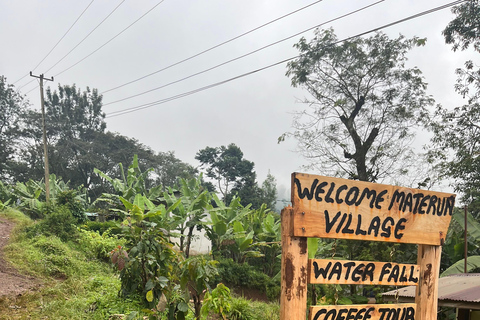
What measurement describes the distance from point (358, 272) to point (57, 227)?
9.94m

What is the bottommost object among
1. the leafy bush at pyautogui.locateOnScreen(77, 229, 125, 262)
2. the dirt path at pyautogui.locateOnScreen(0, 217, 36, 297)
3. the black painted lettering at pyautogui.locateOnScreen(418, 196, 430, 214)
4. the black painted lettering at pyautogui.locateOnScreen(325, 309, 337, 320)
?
the dirt path at pyautogui.locateOnScreen(0, 217, 36, 297)

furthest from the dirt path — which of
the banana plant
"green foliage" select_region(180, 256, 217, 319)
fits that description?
the banana plant

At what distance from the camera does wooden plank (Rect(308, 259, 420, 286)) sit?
226cm

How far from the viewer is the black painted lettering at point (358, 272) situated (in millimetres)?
2367

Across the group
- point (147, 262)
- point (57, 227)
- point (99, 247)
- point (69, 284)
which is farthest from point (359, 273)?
point (57, 227)

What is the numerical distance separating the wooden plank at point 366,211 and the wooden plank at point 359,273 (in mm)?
165

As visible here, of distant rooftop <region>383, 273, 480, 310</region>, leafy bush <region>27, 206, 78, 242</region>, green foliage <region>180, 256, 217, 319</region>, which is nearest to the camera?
distant rooftop <region>383, 273, 480, 310</region>

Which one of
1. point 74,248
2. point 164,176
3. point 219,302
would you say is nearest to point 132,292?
point 219,302

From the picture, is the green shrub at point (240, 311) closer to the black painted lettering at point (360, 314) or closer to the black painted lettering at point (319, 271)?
the black painted lettering at point (360, 314)

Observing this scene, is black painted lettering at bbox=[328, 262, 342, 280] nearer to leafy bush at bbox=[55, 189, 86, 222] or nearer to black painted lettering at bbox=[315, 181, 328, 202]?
black painted lettering at bbox=[315, 181, 328, 202]

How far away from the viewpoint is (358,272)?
2.38 m

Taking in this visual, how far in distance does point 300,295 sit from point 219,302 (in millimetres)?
2690

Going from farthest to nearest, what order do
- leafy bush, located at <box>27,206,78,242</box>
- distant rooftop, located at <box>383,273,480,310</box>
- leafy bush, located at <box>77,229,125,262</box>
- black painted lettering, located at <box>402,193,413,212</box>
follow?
leafy bush, located at <box>27,206,78,242</box>
leafy bush, located at <box>77,229,125,262</box>
distant rooftop, located at <box>383,273,480,310</box>
black painted lettering, located at <box>402,193,413,212</box>

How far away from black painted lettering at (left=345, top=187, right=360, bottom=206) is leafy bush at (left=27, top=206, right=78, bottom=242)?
31.8 ft
